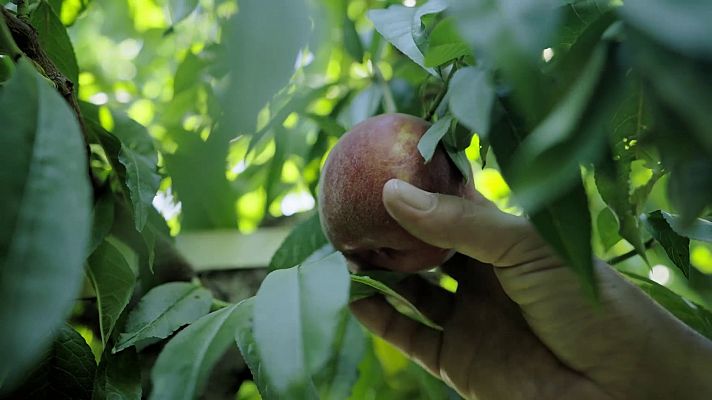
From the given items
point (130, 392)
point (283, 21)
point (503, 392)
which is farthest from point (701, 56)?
point (503, 392)

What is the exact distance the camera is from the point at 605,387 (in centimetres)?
73

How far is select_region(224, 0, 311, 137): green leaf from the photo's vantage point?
258mm

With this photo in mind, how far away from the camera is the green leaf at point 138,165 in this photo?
0.56 meters

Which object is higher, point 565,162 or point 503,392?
point 565,162

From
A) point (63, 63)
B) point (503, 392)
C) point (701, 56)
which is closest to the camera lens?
point (701, 56)

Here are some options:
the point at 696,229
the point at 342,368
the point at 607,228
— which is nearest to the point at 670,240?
the point at 696,229

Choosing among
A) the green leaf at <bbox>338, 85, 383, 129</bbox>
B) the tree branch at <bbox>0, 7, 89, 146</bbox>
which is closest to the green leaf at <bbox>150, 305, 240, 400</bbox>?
the tree branch at <bbox>0, 7, 89, 146</bbox>

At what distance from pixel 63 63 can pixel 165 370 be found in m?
0.38

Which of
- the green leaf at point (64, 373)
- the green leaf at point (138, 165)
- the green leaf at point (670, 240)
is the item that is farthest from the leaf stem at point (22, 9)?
the green leaf at point (670, 240)

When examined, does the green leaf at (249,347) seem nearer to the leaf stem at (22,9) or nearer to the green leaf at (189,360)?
the green leaf at (189,360)

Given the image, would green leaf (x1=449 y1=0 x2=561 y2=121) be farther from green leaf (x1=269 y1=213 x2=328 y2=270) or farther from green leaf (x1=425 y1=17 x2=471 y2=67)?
green leaf (x1=269 y1=213 x2=328 y2=270)

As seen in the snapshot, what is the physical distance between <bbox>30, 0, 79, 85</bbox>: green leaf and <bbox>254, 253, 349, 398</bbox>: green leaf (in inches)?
14.0

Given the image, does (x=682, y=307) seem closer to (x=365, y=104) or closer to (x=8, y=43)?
(x=365, y=104)

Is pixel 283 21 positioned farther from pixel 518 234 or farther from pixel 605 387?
pixel 605 387
